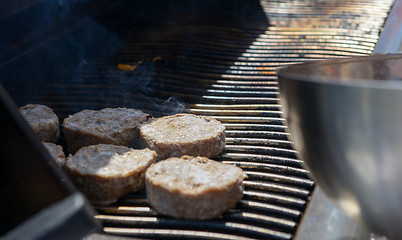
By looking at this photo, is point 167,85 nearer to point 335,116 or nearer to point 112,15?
point 112,15

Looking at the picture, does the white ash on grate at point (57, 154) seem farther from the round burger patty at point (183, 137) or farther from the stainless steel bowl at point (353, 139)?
the stainless steel bowl at point (353, 139)

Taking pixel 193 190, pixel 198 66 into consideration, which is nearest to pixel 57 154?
pixel 193 190

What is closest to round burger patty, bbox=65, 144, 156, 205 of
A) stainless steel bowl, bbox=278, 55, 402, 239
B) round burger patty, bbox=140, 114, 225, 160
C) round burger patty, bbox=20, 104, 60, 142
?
round burger patty, bbox=140, 114, 225, 160

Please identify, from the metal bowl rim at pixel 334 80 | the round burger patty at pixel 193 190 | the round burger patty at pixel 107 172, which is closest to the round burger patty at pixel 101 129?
the round burger patty at pixel 107 172

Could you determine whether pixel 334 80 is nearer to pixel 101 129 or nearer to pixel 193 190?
pixel 193 190

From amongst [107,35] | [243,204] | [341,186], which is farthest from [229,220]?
[107,35]
